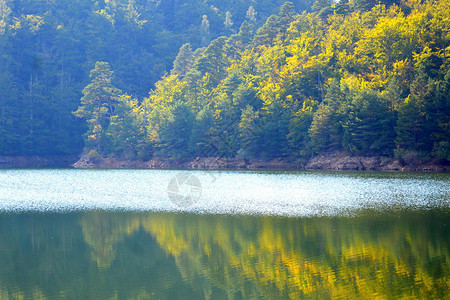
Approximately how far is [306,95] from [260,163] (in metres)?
14.4

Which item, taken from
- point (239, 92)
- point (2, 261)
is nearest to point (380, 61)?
point (239, 92)

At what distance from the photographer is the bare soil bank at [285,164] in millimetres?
64125

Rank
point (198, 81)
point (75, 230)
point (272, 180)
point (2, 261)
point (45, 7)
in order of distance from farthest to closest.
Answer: point (45, 7), point (198, 81), point (272, 180), point (75, 230), point (2, 261)

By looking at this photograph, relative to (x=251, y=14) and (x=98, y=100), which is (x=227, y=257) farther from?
(x=251, y=14)

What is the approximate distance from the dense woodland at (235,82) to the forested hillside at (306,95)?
0.68ft

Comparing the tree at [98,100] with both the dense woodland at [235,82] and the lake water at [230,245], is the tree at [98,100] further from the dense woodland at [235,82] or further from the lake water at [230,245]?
the lake water at [230,245]

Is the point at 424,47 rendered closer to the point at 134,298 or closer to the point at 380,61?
the point at 380,61

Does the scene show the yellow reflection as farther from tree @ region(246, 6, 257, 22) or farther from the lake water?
tree @ region(246, 6, 257, 22)

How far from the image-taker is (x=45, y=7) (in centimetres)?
13788

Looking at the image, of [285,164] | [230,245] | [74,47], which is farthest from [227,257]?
[74,47]

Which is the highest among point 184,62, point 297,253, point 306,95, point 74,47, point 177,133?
point 74,47

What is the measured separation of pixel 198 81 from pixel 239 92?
759 inches

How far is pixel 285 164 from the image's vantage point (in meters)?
79.9

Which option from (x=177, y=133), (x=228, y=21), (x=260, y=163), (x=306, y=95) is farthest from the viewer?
(x=228, y=21)
